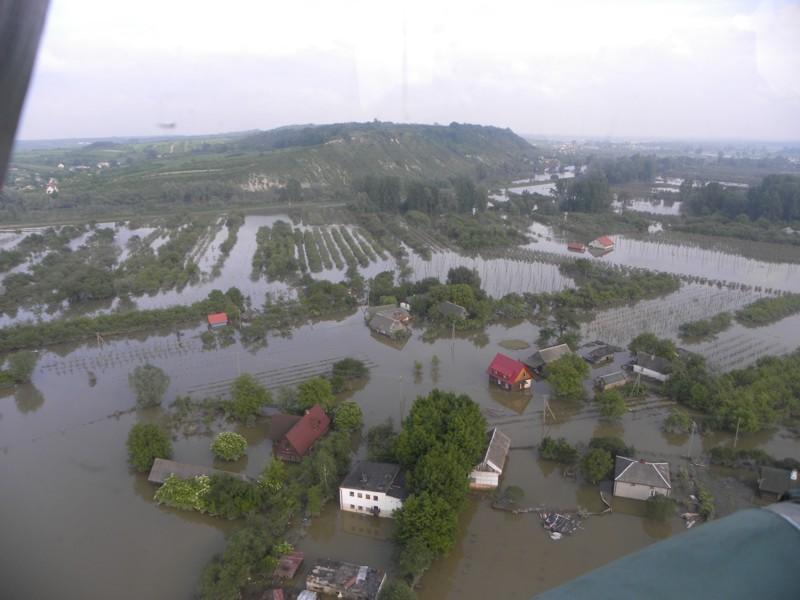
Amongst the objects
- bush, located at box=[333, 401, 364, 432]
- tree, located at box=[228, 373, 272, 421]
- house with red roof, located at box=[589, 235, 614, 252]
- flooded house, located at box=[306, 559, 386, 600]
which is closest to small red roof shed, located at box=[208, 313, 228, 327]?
tree, located at box=[228, 373, 272, 421]

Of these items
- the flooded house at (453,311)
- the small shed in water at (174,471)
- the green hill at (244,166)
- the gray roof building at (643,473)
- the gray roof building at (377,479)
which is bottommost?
the small shed in water at (174,471)

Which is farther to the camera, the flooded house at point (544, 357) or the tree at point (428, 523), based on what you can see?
the flooded house at point (544, 357)

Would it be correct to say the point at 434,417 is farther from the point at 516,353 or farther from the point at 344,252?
the point at 344,252

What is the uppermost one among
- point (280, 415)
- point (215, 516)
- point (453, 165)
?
point (453, 165)

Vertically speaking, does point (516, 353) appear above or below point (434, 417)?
below

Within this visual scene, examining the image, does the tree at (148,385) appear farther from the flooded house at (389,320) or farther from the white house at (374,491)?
the flooded house at (389,320)

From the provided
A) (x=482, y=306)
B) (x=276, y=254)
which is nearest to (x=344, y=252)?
(x=276, y=254)

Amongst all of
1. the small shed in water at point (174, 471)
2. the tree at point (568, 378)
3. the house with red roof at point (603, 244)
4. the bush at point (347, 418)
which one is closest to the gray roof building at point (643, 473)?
the tree at point (568, 378)

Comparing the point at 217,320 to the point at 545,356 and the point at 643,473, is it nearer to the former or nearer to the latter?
the point at 545,356
